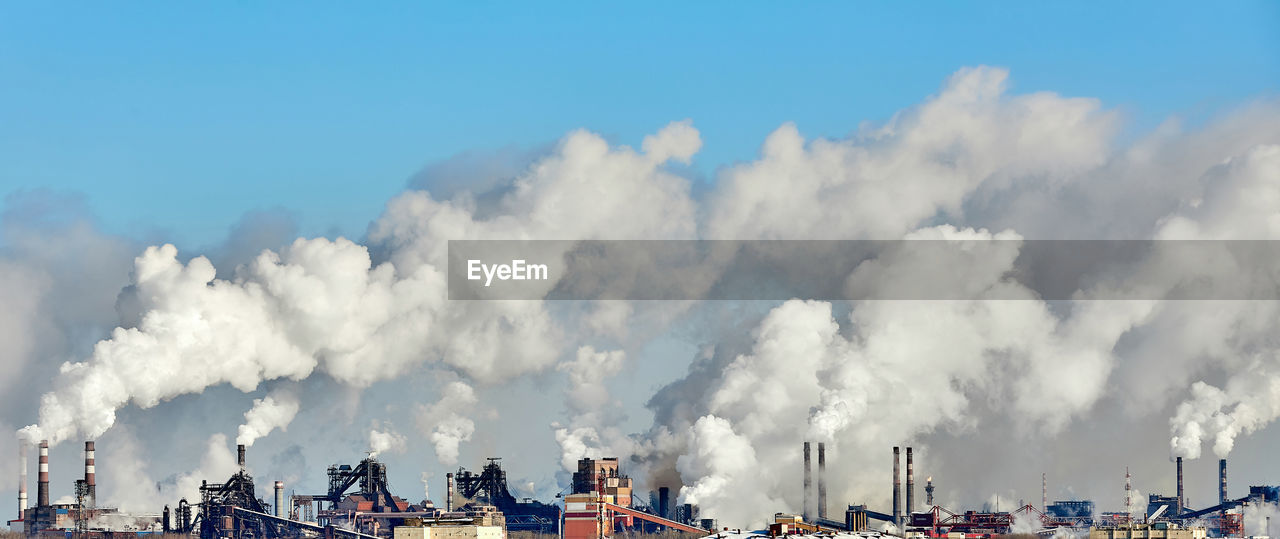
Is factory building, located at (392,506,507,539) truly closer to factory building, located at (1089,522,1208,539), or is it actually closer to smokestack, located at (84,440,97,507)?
smokestack, located at (84,440,97,507)

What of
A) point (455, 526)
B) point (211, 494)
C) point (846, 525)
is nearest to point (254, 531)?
point (211, 494)

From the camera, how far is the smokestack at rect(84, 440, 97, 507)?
175 metres

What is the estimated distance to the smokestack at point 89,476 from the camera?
17535 centimetres

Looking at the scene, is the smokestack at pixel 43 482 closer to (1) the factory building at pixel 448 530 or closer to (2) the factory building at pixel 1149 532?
(1) the factory building at pixel 448 530

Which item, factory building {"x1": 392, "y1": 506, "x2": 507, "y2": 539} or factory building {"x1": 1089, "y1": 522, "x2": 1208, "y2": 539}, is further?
factory building {"x1": 1089, "y1": 522, "x2": 1208, "y2": 539}

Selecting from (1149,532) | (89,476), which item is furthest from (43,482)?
(1149,532)

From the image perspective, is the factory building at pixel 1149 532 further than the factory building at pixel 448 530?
Yes

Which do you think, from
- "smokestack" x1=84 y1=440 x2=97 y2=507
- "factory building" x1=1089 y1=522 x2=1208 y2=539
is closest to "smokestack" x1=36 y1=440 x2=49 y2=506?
"smokestack" x1=84 y1=440 x2=97 y2=507

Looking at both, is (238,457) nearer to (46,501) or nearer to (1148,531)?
(46,501)

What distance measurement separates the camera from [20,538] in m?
183

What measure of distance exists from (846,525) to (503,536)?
130 feet

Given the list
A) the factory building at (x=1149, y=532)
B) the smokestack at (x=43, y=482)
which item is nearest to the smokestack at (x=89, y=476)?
the smokestack at (x=43, y=482)

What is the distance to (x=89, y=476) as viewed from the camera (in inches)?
7077

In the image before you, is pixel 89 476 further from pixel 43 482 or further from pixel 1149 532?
pixel 1149 532
